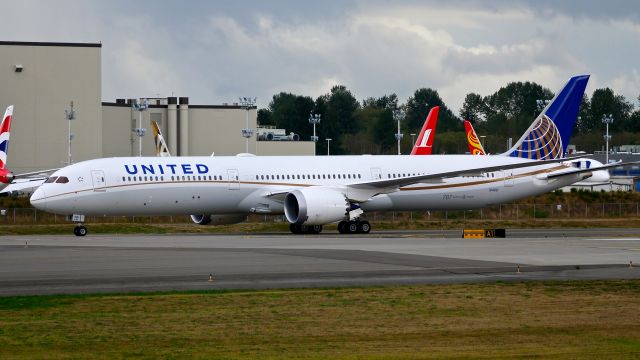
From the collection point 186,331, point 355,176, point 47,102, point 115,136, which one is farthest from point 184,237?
point 115,136

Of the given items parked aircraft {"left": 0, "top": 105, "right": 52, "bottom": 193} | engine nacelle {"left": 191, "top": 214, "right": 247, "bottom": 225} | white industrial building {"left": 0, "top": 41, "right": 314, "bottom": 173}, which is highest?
white industrial building {"left": 0, "top": 41, "right": 314, "bottom": 173}

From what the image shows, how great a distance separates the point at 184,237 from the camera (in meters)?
46.7

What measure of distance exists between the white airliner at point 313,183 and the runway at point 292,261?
8.65ft

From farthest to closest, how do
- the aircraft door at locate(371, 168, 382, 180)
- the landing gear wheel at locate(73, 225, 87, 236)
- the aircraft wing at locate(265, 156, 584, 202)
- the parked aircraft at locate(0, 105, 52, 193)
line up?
the parked aircraft at locate(0, 105, 52, 193) < the aircraft door at locate(371, 168, 382, 180) < the aircraft wing at locate(265, 156, 584, 202) < the landing gear wheel at locate(73, 225, 87, 236)

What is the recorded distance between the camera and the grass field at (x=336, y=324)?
17359 mm

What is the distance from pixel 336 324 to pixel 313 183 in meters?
32.3

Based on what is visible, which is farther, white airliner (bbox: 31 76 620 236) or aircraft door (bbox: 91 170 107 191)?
white airliner (bbox: 31 76 620 236)

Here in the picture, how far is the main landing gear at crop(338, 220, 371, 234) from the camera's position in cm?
5094

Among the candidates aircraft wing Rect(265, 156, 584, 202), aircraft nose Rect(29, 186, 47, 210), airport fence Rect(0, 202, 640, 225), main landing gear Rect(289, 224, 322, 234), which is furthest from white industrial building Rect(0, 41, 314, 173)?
aircraft nose Rect(29, 186, 47, 210)

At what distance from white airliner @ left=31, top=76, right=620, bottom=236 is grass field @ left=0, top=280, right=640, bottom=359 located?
24.3 meters

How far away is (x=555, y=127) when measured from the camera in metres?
56.1

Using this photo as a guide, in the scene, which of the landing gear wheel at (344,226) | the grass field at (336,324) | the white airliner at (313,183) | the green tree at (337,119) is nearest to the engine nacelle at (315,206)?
the white airliner at (313,183)

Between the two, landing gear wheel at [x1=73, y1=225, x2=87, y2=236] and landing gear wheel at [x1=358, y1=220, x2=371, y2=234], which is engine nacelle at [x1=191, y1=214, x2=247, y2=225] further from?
landing gear wheel at [x1=73, y1=225, x2=87, y2=236]

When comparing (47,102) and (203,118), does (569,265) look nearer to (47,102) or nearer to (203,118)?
(47,102)
